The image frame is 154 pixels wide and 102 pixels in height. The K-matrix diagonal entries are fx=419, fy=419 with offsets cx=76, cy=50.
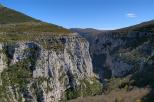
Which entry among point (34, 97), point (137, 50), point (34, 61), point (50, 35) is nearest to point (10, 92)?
point (34, 97)

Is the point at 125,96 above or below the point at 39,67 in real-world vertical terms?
above

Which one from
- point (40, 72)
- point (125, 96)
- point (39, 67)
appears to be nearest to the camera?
point (125, 96)

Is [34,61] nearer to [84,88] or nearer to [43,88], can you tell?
[43,88]

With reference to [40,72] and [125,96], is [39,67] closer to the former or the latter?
[40,72]

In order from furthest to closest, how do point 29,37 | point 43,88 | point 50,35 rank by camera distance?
point 50,35 < point 29,37 < point 43,88

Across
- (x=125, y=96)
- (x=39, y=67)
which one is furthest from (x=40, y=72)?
(x=125, y=96)

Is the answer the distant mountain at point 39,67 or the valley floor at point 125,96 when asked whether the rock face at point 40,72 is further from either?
the valley floor at point 125,96

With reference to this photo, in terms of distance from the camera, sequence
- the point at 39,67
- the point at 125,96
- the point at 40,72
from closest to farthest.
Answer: the point at 125,96 → the point at 39,67 → the point at 40,72

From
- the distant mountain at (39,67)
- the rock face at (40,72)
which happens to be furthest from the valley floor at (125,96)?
the rock face at (40,72)
